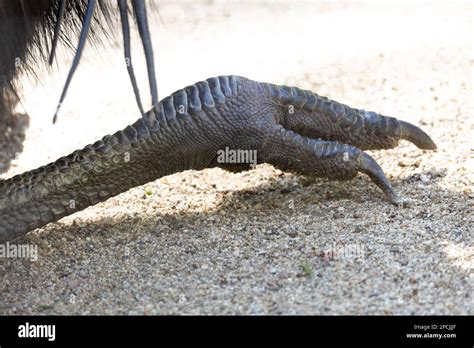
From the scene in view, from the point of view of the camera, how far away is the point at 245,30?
23.9ft

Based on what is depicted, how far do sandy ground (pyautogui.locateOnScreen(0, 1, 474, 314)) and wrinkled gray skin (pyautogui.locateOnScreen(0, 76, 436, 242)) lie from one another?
16cm

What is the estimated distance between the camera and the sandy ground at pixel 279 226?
3086mm

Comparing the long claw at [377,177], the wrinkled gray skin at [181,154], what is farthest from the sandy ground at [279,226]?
the wrinkled gray skin at [181,154]

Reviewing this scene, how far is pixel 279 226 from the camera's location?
364 cm

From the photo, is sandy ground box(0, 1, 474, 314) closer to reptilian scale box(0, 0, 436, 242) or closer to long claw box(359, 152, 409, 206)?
long claw box(359, 152, 409, 206)

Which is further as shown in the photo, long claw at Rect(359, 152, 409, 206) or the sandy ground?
long claw at Rect(359, 152, 409, 206)

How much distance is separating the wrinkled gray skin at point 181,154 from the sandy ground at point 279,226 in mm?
157

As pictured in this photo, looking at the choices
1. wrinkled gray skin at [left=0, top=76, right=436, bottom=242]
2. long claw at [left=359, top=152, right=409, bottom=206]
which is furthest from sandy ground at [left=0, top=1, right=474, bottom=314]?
wrinkled gray skin at [left=0, top=76, right=436, bottom=242]

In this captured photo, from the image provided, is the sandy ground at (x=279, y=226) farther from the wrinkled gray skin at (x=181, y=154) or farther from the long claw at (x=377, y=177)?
the wrinkled gray skin at (x=181, y=154)

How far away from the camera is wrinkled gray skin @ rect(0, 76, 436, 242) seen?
3.67 m

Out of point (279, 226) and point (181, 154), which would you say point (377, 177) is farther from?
point (181, 154)

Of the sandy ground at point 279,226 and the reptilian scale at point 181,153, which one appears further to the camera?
the reptilian scale at point 181,153

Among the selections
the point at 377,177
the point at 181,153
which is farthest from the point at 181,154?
the point at 377,177

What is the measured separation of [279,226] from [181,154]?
52cm
